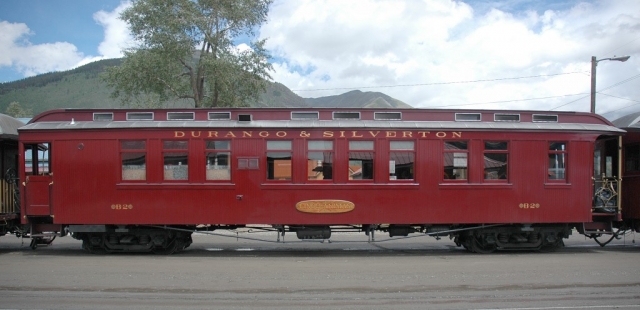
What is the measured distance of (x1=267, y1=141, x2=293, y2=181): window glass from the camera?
39.0ft

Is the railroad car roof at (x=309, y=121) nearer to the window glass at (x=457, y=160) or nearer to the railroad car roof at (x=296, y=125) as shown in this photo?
the railroad car roof at (x=296, y=125)

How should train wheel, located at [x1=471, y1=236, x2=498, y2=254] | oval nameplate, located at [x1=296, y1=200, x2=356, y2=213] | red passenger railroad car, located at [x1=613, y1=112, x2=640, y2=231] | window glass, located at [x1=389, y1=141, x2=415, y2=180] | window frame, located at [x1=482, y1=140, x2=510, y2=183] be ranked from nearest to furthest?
1. oval nameplate, located at [x1=296, y1=200, x2=356, y2=213]
2. window glass, located at [x1=389, y1=141, x2=415, y2=180]
3. window frame, located at [x1=482, y1=140, x2=510, y2=183]
4. train wheel, located at [x1=471, y1=236, x2=498, y2=254]
5. red passenger railroad car, located at [x1=613, y1=112, x2=640, y2=231]

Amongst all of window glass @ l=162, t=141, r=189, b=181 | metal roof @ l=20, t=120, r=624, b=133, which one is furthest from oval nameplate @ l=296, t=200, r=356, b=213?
window glass @ l=162, t=141, r=189, b=181

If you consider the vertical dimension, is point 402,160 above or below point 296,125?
below

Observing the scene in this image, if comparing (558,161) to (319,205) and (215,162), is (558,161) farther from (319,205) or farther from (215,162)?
(215,162)

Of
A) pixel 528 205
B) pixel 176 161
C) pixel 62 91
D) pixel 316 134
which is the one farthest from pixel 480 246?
pixel 62 91

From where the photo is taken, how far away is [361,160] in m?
11.9

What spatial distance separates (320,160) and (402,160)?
210 cm

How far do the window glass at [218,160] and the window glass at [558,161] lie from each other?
27.5ft

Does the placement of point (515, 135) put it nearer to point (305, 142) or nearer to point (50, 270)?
point (305, 142)

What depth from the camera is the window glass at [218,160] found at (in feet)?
39.0

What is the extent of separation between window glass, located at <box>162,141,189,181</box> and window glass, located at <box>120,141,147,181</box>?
0.56 metres

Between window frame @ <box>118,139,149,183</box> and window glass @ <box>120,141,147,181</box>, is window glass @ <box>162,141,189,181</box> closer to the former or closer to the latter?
window frame @ <box>118,139,149,183</box>

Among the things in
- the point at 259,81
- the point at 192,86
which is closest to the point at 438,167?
the point at 259,81
